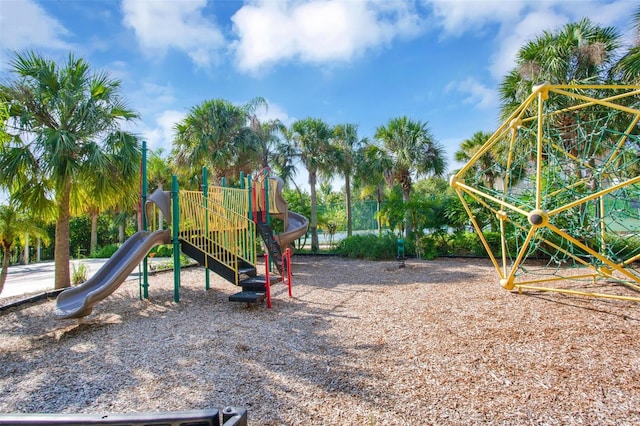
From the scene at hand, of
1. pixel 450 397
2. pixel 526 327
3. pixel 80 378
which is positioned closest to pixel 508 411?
pixel 450 397

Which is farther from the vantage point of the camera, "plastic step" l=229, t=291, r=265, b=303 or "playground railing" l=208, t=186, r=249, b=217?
"playground railing" l=208, t=186, r=249, b=217

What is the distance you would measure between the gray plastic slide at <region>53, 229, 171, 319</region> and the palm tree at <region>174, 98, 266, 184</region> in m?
7.51

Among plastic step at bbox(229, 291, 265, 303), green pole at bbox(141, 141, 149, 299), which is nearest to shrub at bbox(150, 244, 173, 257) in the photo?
green pole at bbox(141, 141, 149, 299)

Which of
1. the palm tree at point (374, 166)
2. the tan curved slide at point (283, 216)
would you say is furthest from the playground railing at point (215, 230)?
the palm tree at point (374, 166)

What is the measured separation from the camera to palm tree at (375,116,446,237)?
588 inches

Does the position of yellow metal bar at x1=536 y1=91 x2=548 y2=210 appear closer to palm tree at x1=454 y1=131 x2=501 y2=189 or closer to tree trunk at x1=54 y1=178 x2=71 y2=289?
tree trunk at x1=54 y1=178 x2=71 y2=289

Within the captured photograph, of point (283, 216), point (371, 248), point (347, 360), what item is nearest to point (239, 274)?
point (347, 360)

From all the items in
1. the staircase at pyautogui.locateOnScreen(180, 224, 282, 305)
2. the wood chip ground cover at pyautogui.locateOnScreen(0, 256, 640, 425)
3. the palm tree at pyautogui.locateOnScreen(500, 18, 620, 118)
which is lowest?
the wood chip ground cover at pyautogui.locateOnScreen(0, 256, 640, 425)

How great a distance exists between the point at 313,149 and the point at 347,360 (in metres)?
13.7

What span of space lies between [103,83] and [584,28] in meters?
13.5

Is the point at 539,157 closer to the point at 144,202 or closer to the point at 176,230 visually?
the point at 176,230

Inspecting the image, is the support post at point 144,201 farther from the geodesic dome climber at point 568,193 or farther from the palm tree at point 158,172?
the palm tree at point 158,172

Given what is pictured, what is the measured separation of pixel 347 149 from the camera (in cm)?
1827

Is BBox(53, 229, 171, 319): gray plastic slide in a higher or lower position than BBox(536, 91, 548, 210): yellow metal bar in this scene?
lower
